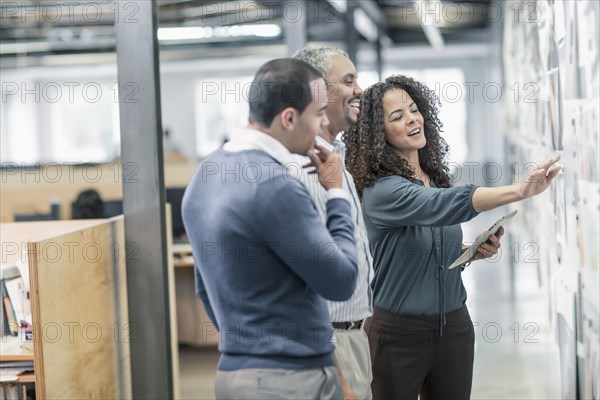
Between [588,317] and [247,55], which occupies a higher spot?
[247,55]

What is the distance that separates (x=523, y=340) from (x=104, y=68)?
1367 cm

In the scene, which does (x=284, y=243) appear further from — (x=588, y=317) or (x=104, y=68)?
(x=104, y=68)

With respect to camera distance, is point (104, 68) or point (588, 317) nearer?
point (588, 317)

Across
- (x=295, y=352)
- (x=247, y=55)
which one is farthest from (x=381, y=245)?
(x=247, y=55)

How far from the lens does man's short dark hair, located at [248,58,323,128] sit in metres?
1.86

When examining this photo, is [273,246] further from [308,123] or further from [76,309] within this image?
[76,309]

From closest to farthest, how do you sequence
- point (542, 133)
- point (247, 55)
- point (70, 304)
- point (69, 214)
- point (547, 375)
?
point (70, 304) → point (542, 133) → point (547, 375) → point (69, 214) → point (247, 55)

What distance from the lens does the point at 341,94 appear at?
7.95 ft

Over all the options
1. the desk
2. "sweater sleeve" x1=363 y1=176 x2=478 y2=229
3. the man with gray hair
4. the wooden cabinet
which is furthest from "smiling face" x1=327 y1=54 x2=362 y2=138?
the desk

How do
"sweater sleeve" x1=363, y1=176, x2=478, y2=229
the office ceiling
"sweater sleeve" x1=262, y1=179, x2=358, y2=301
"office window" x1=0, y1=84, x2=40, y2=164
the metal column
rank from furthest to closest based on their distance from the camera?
"office window" x1=0, y1=84, x2=40, y2=164, the office ceiling, the metal column, "sweater sleeve" x1=363, y1=176, x2=478, y2=229, "sweater sleeve" x1=262, y1=179, x2=358, y2=301

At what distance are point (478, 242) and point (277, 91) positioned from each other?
0.92m

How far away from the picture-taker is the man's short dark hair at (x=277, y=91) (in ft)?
6.10

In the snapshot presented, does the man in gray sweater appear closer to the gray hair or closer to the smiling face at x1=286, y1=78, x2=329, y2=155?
the smiling face at x1=286, y1=78, x2=329, y2=155

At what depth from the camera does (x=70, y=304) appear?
329 centimetres
